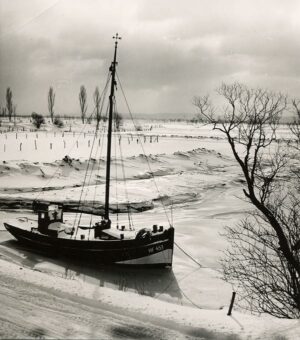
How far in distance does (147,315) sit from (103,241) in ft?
24.3

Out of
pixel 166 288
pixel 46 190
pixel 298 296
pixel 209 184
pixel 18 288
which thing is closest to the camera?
pixel 298 296

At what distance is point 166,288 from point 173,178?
2044 cm

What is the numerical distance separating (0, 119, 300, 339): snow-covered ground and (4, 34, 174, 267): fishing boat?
0.53 m

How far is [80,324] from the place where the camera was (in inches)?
327

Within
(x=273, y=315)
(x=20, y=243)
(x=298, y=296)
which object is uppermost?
(x=298, y=296)

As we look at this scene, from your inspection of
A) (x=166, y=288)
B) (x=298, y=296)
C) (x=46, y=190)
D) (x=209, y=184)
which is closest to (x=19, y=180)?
(x=46, y=190)

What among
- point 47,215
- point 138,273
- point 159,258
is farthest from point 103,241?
point 47,215

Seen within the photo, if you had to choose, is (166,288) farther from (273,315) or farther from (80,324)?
(80,324)

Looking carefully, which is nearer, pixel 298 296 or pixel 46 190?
pixel 298 296

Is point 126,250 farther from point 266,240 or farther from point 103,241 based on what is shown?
point 266,240

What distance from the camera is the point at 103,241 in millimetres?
16375

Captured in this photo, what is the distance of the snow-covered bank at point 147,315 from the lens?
826cm

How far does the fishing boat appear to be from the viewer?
16188mm

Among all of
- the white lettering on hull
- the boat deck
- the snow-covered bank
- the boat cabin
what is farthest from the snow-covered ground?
the boat cabin
